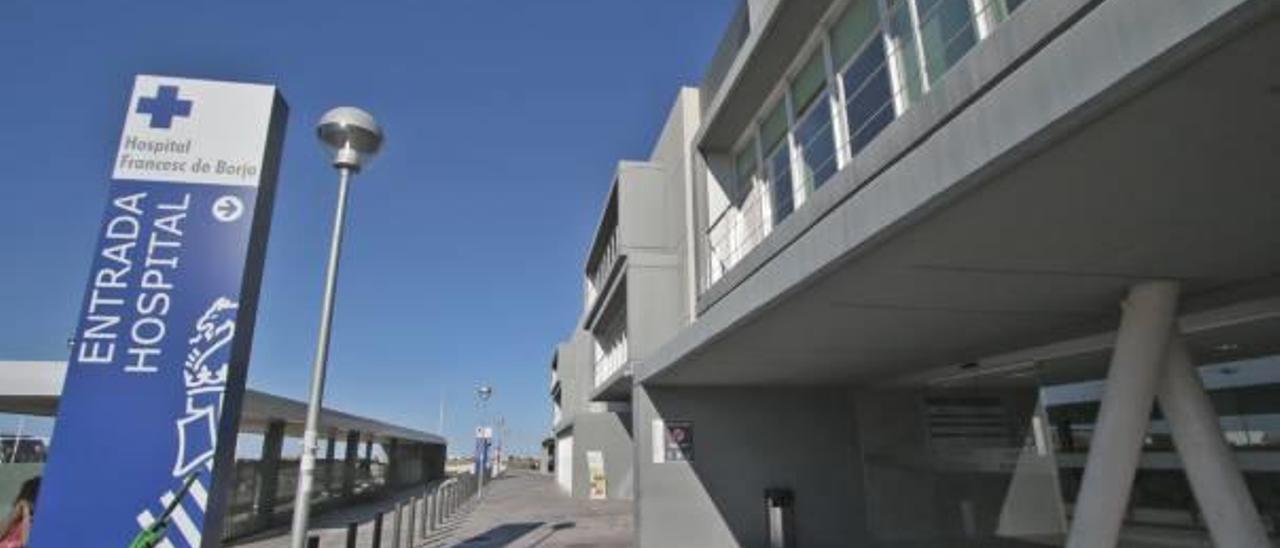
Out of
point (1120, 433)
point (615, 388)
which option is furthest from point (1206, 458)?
point (615, 388)

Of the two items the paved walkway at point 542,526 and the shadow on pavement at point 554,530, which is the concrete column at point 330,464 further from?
the shadow on pavement at point 554,530

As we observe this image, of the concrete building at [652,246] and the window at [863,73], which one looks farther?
the concrete building at [652,246]

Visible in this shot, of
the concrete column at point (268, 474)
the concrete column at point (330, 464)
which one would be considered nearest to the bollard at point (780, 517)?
the concrete column at point (268, 474)

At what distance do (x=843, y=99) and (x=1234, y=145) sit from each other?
5.55 m

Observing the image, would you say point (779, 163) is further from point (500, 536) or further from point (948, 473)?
point (500, 536)

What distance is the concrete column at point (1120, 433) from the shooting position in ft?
19.2

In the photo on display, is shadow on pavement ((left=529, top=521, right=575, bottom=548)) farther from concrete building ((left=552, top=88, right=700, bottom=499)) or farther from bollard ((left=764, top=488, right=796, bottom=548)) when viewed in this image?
bollard ((left=764, top=488, right=796, bottom=548))

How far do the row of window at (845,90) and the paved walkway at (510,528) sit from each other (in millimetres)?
6894

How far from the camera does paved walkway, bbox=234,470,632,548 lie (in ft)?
50.3

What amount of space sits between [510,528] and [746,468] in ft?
23.2

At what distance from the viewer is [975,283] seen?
631 cm

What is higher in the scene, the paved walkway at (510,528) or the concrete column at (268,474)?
the concrete column at (268,474)

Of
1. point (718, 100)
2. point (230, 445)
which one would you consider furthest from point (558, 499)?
point (230, 445)

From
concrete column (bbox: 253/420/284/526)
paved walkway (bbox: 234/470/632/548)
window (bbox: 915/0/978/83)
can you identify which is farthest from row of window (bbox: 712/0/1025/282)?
concrete column (bbox: 253/420/284/526)
